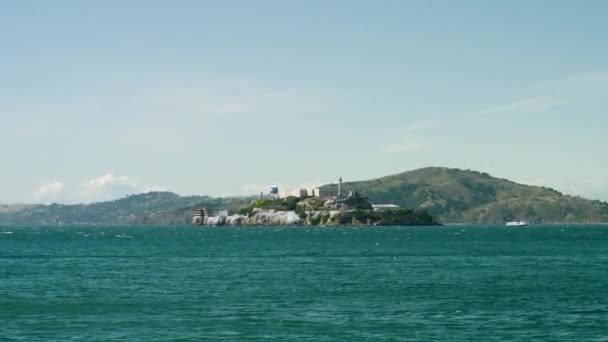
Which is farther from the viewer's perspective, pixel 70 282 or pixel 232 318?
pixel 70 282

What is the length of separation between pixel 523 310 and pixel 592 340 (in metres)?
14.7

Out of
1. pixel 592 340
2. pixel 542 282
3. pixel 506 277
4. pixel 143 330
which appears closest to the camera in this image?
pixel 592 340

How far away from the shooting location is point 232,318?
6525cm

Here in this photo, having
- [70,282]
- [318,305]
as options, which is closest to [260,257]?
[70,282]

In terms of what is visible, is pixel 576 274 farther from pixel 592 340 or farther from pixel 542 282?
pixel 592 340

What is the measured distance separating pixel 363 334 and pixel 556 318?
1660cm

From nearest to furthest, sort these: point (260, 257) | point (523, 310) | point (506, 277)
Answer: point (523, 310), point (506, 277), point (260, 257)

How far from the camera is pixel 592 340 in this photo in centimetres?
5503

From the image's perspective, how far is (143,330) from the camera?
5991cm

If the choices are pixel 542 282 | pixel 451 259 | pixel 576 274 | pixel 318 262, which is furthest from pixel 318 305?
pixel 451 259

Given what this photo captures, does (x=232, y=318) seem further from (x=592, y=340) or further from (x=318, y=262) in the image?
(x=318, y=262)

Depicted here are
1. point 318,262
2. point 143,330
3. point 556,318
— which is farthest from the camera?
point 318,262

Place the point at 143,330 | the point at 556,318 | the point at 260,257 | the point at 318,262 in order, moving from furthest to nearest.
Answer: the point at 260,257 → the point at 318,262 → the point at 556,318 → the point at 143,330

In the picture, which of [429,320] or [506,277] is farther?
[506,277]
